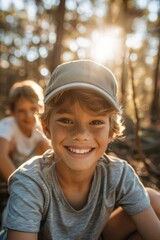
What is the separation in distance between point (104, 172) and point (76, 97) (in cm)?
58

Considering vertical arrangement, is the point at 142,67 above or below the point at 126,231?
below

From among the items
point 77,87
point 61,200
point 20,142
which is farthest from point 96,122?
point 20,142

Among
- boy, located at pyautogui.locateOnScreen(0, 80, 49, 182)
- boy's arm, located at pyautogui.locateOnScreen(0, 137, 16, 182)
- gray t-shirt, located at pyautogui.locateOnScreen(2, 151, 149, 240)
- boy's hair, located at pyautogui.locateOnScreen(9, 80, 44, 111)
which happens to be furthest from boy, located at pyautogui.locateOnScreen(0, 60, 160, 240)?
boy's hair, located at pyautogui.locateOnScreen(9, 80, 44, 111)

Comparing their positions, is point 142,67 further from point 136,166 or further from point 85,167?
point 85,167

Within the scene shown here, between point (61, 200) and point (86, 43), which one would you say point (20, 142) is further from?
point (86, 43)

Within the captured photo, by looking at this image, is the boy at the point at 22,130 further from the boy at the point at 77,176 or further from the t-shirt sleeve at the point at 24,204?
the t-shirt sleeve at the point at 24,204

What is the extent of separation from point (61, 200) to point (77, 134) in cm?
42

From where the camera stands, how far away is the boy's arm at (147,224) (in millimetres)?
1947

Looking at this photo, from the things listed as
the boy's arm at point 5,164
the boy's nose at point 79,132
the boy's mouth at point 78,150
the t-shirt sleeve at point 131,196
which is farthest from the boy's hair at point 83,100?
the boy's arm at point 5,164

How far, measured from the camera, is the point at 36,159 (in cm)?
198

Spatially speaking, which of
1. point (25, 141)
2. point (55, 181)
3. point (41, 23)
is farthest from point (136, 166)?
point (41, 23)

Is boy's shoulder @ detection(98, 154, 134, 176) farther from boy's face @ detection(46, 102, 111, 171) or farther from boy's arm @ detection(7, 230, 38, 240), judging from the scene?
boy's arm @ detection(7, 230, 38, 240)

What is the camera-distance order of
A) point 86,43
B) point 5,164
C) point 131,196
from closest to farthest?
point 131,196, point 5,164, point 86,43

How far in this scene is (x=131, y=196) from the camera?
204 centimetres
